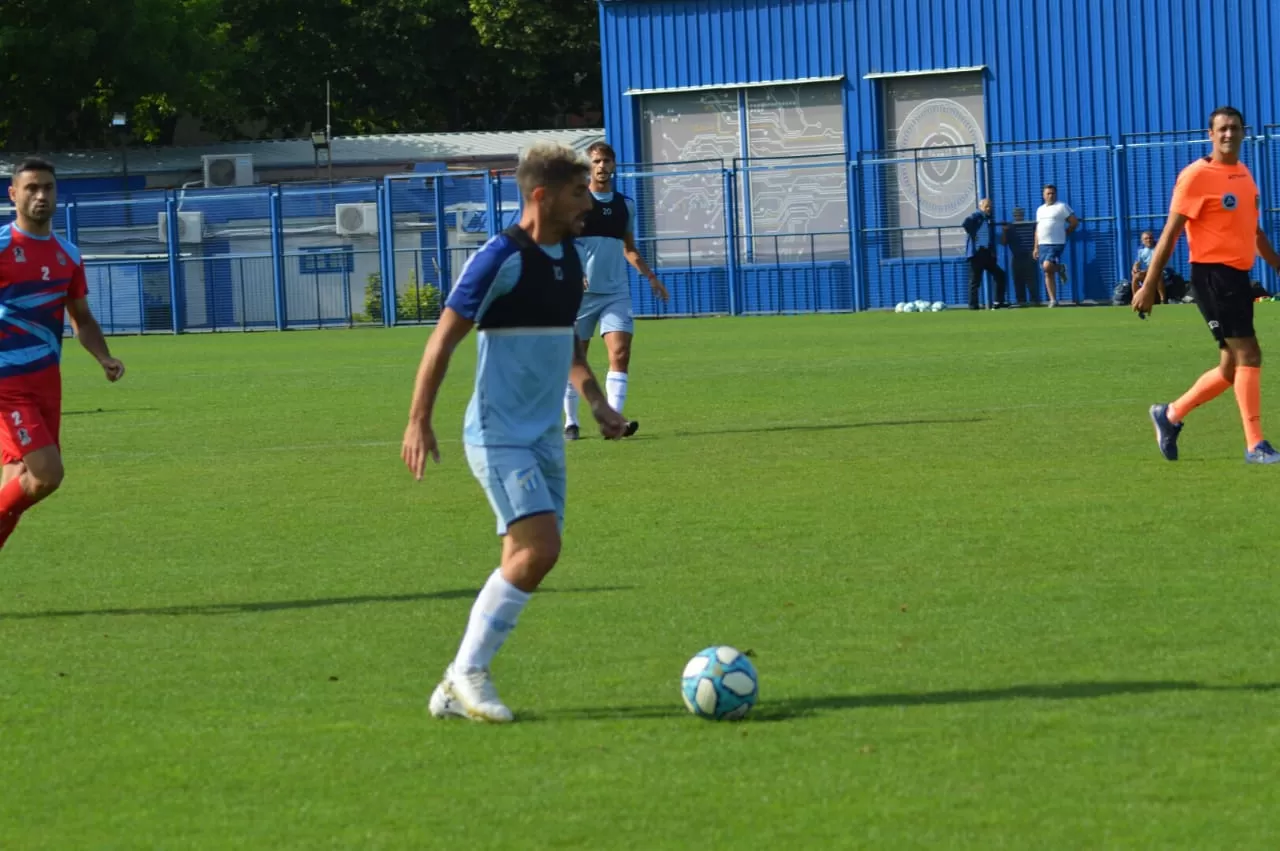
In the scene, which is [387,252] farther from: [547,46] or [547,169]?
[547,169]

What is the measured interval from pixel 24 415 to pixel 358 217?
33.7 m

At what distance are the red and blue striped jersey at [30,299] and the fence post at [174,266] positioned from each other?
34.9 metres

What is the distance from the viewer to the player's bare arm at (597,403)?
751cm

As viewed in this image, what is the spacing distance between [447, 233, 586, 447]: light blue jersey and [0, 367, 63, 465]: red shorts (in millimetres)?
3335

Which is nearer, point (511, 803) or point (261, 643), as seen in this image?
point (511, 803)

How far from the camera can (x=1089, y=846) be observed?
5016 millimetres

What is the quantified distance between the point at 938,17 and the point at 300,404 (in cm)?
2197

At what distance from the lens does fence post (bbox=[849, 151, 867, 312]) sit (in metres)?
39.5

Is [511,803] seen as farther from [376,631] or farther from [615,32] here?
[615,32]

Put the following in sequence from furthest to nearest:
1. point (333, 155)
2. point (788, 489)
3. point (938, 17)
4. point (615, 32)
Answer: point (333, 155)
point (615, 32)
point (938, 17)
point (788, 489)

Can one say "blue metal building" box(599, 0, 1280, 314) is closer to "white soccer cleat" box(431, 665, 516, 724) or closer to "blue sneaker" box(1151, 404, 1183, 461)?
"blue sneaker" box(1151, 404, 1183, 461)

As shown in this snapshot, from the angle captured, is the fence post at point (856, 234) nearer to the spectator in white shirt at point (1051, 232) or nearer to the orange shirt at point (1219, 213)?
the spectator in white shirt at point (1051, 232)

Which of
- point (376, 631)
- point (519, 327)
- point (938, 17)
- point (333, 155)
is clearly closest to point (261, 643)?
point (376, 631)

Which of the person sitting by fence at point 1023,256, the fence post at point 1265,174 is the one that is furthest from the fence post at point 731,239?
the fence post at point 1265,174
